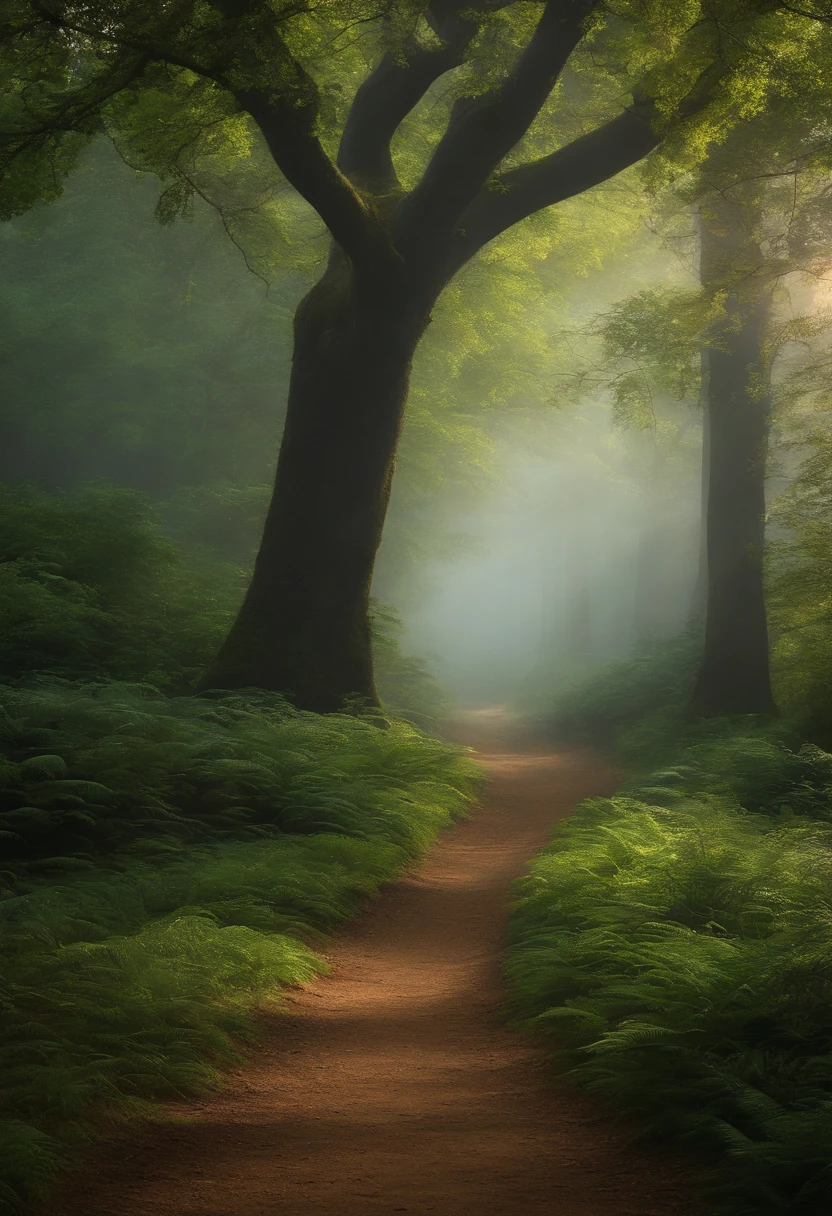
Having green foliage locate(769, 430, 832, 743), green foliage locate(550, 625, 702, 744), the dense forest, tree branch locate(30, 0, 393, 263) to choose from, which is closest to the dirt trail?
the dense forest

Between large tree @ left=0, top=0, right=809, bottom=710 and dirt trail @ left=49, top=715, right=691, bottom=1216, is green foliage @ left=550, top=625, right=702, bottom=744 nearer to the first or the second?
large tree @ left=0, top=0, right=809, bottom=710

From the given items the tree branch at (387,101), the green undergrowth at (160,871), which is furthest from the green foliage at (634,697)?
the tree branch at (387,101)

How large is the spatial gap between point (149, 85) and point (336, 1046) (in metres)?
8.59

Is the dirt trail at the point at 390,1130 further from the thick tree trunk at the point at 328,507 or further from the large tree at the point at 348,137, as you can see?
the large tree at the point at 348,137

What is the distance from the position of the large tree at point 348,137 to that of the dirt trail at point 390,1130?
6.17 m

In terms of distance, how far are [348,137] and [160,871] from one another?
34.1 feet

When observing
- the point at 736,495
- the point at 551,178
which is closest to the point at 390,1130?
the point at 551,178

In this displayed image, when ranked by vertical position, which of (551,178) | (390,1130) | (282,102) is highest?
(551,178)

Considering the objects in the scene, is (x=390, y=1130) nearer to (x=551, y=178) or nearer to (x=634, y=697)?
(x=551, y=178)

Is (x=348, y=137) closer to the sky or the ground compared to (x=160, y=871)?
closer to the sky

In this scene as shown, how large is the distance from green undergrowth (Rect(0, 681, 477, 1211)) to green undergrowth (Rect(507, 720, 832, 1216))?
1486mm

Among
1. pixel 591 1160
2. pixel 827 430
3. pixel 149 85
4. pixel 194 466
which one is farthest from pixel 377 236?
pixel 194 466

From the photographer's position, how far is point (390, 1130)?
12.2ft

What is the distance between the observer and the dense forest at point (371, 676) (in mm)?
3693
